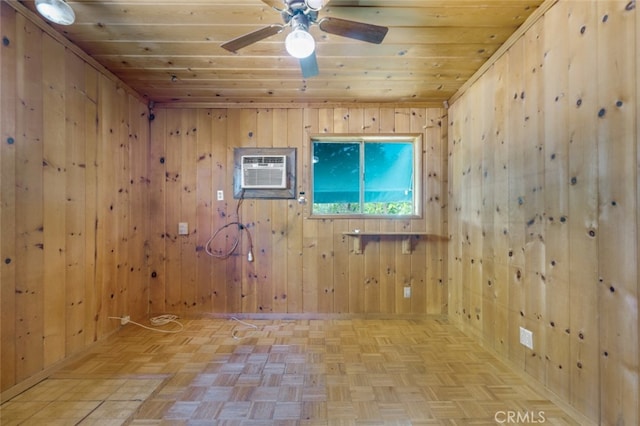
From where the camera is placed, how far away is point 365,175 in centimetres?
316

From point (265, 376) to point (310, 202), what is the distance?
67.8 inches

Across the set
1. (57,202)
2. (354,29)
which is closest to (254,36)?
(354,29)

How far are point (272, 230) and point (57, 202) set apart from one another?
5.74 ft

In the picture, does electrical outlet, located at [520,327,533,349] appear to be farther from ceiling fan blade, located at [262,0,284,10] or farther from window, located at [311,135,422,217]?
ceiling fan blade, located at [262,0,284,10]

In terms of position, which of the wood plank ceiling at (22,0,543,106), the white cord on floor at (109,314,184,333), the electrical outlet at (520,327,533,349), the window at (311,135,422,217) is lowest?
the white cord on floor at (109,314,184,333)

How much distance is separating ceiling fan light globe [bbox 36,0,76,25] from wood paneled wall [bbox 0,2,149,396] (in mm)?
339

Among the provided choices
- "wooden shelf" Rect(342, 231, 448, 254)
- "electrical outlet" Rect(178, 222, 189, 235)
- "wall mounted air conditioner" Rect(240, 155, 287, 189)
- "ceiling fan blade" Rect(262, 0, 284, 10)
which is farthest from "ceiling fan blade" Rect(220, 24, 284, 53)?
"electrical outlet" Rect(178, 222, 189, 235)

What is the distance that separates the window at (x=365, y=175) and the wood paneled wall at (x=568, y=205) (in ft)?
2.89

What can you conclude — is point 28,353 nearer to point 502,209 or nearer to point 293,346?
point 293,346

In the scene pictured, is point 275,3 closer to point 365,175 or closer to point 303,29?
point 303,29

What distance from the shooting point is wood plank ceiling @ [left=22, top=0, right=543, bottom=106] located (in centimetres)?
170

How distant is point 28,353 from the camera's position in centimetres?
175

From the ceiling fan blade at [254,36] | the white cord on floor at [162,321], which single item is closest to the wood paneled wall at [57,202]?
the white cord on floor at [162,321]

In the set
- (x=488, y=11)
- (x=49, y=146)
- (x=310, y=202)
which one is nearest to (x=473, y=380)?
(x=310, y=202)
